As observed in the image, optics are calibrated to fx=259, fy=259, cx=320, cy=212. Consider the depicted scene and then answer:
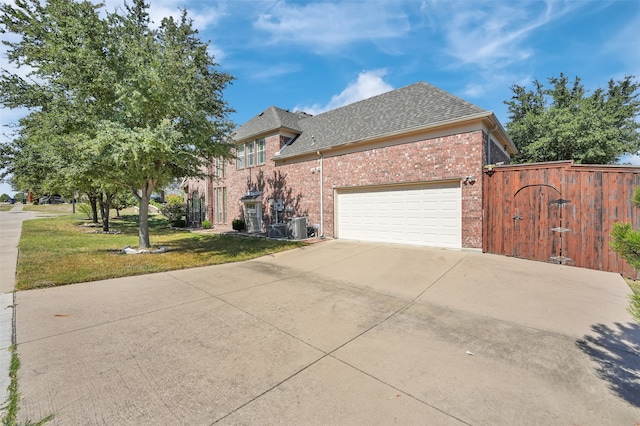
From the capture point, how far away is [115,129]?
7355 mm

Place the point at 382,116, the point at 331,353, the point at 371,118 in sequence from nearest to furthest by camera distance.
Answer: the point at 331,353
the point at 382,116
the point at 371,118

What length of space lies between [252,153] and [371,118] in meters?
8.37

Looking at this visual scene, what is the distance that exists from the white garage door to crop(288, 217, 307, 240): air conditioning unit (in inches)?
68.0

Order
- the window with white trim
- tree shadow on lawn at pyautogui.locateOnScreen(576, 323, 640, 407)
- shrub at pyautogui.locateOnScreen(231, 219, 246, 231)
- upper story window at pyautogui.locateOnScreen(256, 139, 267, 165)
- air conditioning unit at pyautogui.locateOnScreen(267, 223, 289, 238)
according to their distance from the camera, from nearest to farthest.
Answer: tree shadow on lawn at pyautogui.locateOnScreen(576, 323, 640, 407)
air conditioning unit at pyautogui.locateOnScreen(267, 223, 289, 238)
upper story window at pyautogui.locateOnScreen(256, 139, 267, 165)
shrub at pyautogui.locateOnScreen(231, 219, 246, 231)
the window with white trim

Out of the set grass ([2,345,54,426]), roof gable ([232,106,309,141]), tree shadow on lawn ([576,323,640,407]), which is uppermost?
roof gable ([232,106,309,141])

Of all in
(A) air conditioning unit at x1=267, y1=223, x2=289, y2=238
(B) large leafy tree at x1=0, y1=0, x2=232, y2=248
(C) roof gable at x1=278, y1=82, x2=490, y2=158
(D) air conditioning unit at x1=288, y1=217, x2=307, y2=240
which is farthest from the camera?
(A) air conditioning unit at x1=267, y1=223, x2=289, y2=238

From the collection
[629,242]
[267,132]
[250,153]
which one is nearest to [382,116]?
[267,132]

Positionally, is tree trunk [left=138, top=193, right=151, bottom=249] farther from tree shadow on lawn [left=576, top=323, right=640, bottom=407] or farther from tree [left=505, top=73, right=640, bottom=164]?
tree [left=505, top=73, right=640, bottom=164]

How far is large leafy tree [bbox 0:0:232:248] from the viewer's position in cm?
754

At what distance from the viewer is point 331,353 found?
3164 millimetres

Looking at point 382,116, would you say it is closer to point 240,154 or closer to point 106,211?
point 240,154

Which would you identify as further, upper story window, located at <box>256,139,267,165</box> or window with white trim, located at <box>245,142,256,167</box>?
window with white trim, located at <box>245,142,256,167</box>

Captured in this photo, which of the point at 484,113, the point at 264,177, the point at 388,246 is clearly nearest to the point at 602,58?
the point at 484,113

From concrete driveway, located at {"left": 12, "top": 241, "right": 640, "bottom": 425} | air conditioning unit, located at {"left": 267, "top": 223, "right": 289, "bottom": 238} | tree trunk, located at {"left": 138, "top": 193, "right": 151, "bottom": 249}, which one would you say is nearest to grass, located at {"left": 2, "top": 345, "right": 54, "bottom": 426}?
concrete driveway, located at {"left": 12, "top": 241, "right": 640, "bottom": 425}
